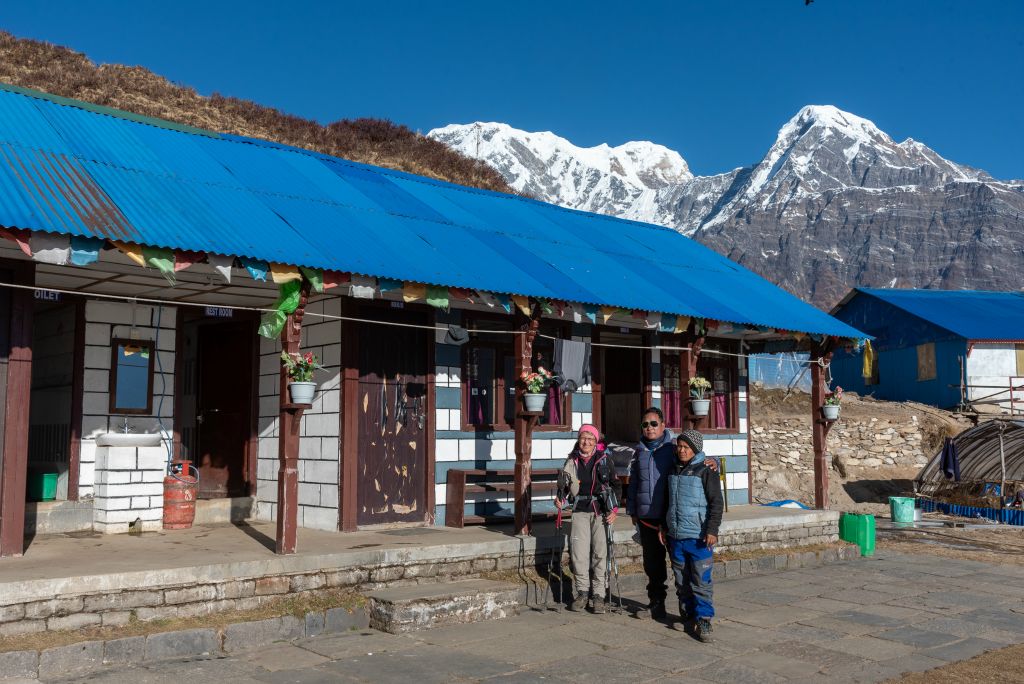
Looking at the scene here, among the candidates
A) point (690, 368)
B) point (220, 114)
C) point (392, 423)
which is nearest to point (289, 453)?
point (392, 423)

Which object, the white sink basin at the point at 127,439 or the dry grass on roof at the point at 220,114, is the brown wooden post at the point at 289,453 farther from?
the dry grass on roof at the point at 220,114

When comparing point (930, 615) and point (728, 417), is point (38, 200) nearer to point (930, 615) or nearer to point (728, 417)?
point (930, 615)

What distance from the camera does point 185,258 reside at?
8188 millimetres

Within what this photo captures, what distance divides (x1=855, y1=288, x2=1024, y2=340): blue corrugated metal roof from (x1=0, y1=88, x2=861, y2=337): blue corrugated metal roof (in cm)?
2209

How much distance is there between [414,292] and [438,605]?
3.28 meters

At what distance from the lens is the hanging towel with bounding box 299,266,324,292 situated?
8.80 m

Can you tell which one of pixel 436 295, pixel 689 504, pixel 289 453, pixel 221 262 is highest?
pixel 221 262

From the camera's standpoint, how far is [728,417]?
16031 millimetres

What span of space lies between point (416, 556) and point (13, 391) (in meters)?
3.97

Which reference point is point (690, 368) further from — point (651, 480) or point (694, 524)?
point (694, 524)

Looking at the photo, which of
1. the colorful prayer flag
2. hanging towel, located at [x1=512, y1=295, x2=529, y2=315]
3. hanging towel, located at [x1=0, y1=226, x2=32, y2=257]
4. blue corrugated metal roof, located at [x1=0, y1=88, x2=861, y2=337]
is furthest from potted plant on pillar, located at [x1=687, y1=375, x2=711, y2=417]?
hanging towel, located at [x1=0, y1=226, x2=32, y2=257]

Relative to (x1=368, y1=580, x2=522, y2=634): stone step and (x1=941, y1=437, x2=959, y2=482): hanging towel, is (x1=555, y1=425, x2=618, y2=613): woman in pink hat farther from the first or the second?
(x1=941, y1=437, x2=959, y2=482): hanging towel

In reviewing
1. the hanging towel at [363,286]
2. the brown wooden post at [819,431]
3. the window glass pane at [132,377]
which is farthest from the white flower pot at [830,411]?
the window glass pane at [132,377]

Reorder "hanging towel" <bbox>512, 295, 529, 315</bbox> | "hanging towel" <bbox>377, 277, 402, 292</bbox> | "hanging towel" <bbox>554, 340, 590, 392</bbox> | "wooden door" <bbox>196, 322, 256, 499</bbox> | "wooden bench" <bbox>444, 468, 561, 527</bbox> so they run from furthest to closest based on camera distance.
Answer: "wooden door" <bbox>196, 322, 256, 499</bbox>, "hanging towel" <bbox>554, 340, 590, 392</bbox>, "wooden bench" <bbox>444, 468, 561, 527</bbox>, "hanging towel" <bbox>512, 295, 529, 315</bbox>, "hanging towel" <bbox>377, 277, 402, 292</bbox>
